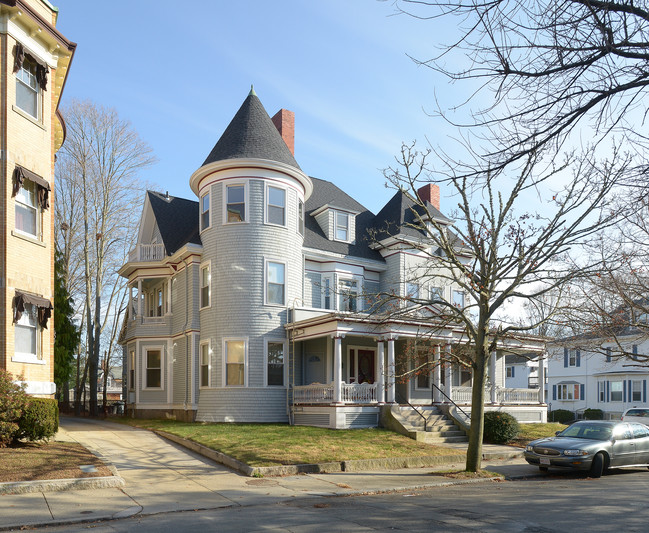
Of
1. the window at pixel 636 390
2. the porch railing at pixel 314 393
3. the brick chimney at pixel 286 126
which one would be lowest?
the window at pixel 636 390

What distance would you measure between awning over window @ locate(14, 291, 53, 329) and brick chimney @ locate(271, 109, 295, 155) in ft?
50.8

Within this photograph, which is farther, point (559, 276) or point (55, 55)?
point (55, 55)

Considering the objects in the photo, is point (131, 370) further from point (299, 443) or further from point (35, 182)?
point (299, 443)

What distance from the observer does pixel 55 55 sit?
19094 mm

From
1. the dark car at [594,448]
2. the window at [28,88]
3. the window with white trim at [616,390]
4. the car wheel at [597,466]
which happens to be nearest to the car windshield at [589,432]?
the dark car at [594,448]

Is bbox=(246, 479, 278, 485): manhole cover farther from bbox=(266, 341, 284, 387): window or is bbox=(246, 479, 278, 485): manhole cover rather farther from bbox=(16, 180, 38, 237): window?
bbox=(266, 341, 284, 387): window

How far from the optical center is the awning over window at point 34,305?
1650cm

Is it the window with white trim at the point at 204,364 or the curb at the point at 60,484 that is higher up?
the window with white trim at the point at 204,364

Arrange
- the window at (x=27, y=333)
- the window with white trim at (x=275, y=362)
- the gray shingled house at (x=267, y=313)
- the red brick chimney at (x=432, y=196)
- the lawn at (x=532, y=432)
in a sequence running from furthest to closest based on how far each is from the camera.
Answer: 1. the red brick chimney at (x=432, y=196)
2. the window with white trim at (x=275, y=362)
3. the gray shingled house at (x=267, y=313)
4. the lawn at (x=532, y=432)
5. the window at (x=27, y=333)

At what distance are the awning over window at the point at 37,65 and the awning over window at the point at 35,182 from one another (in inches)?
112

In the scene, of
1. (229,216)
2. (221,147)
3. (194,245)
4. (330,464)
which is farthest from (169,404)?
(330,464)

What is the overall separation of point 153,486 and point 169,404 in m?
14.9

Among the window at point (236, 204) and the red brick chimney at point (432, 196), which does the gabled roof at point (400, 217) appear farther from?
the window at point (236, 204)

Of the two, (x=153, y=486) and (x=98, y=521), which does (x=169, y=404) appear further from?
(x=98, y=521)
